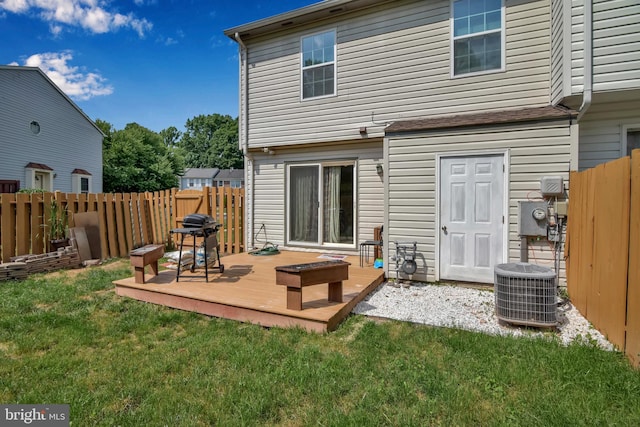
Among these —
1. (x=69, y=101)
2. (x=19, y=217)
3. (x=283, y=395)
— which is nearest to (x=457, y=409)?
(x=283, y=395)

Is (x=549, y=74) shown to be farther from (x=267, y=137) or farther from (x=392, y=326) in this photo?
(x=267, y=137)

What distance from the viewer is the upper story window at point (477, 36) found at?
5.48m

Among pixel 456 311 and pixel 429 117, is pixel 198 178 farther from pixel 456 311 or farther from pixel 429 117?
pixel 456 311

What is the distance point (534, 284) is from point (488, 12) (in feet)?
15.7

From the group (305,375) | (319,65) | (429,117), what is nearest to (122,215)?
(319,65)

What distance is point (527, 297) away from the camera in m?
3.36

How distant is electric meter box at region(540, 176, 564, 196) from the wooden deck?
266 centimetres

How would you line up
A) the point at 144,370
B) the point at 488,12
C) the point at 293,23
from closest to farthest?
1. the point at 144,370
2. the point at 488,12
3. the point at 293,23

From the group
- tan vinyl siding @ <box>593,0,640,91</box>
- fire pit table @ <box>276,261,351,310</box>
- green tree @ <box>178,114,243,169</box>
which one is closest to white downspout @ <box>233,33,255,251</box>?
fire pit table @ <box>276,261,351,310</box>

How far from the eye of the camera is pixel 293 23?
7.09m

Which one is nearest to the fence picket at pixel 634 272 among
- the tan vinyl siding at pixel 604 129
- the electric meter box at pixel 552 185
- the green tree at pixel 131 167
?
the electric meter box at pixel 552 185

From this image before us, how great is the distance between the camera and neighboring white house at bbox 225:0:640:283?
4488mm

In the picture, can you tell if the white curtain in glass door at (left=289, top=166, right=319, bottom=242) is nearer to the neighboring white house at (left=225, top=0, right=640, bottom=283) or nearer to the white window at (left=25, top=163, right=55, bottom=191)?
the neighboring white house at (left=225, top=0, right=640, bottom=283)
